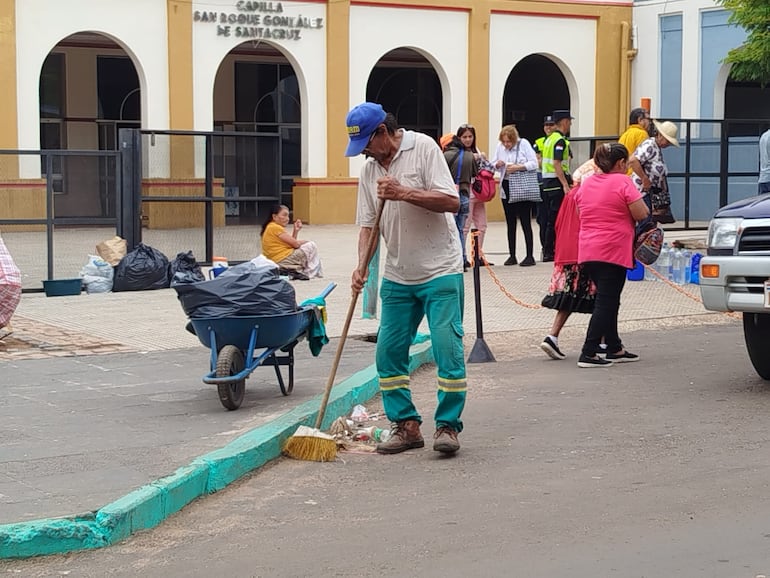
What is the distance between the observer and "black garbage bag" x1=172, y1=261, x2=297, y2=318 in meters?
8.12

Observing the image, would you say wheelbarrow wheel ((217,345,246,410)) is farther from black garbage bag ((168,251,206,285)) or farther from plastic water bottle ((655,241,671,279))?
plastic water bottle ((655,241,671,279))

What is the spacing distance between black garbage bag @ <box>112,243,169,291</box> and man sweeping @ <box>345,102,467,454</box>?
812 cm

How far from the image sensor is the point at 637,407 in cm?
842

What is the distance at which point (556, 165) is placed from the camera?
16781mm

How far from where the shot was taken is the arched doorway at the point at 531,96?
33.7m

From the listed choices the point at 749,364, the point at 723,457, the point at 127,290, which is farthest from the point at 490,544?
the point at 127,290

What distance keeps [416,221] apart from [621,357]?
3.82 meters

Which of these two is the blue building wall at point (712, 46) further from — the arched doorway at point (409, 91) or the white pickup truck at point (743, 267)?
the white pickup truck at point (743, 267)

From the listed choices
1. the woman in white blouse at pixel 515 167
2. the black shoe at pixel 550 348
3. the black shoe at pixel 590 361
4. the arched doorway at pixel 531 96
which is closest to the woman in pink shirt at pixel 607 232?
the black shoe at pixel 590 361

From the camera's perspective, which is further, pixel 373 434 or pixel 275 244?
pixel 275 244

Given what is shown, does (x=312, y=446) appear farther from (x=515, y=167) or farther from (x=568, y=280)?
(x=515, y=167)

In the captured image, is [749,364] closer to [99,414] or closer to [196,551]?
[99,414]

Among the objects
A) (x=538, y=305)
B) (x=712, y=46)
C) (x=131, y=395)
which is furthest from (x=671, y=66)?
(x=131, y=395)

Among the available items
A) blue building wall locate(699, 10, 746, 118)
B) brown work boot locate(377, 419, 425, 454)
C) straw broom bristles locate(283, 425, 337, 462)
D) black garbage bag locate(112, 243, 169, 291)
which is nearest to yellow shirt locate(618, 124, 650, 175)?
black garbage bag locate(112, 243, 169, 291)
